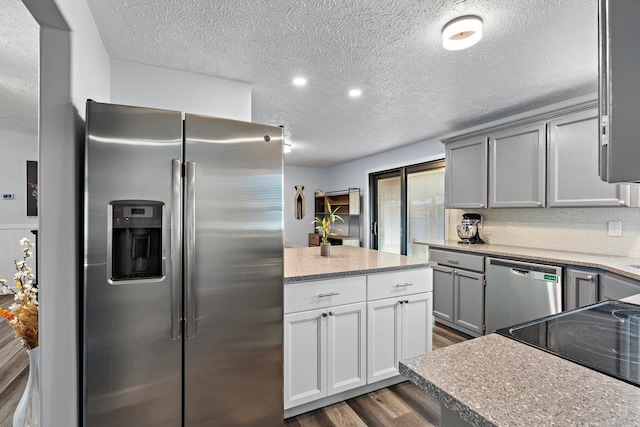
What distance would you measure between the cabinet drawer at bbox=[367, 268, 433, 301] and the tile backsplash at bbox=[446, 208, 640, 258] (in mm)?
1679

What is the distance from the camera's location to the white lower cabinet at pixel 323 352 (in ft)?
6.32

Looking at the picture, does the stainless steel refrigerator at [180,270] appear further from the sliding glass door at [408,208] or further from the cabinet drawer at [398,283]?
the sliding glass door at [408,208]

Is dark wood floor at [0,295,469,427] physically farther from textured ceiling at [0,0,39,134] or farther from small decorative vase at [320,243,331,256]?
textured ceiling at [0,0,39,134]

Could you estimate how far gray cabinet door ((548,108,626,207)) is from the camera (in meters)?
2.51

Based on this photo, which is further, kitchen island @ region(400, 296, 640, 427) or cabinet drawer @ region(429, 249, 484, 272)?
cabinet drawer @ region(429, 249, 484, 272)

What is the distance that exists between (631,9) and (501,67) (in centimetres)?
220

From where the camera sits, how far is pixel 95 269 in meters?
1.37

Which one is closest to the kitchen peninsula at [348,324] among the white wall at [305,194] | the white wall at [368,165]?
the white wall at [368,165]

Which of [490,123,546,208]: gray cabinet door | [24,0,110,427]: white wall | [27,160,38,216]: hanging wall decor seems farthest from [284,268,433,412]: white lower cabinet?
[27,160,38,216]: hanging wall decor

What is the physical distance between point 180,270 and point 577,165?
3.20 meters

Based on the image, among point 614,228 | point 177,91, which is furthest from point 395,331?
point 177,91

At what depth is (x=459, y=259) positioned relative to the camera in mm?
3281

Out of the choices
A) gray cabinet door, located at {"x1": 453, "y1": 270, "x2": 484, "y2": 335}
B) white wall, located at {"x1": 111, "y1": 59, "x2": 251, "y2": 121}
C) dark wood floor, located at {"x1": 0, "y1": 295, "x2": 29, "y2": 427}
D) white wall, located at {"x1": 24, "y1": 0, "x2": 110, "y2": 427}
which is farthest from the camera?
gray cabinet door, located at {"x1": 453, "y1": 270, "x2": 484, "y2": 335}

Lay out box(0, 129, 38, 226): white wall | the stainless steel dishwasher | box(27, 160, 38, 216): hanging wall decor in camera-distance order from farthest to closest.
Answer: box(27, 160, 38, 216): hanging wall decor
box(0, 129, 38, 226): white wall
the stainless steel dishwasher
